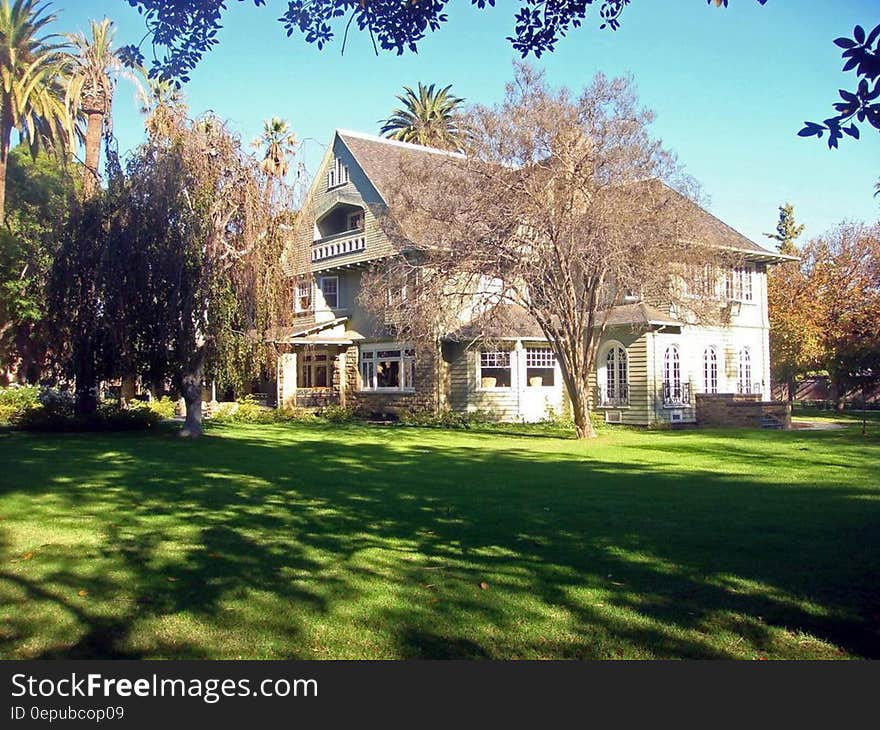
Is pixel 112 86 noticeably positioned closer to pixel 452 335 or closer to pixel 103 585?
pixel 452 335

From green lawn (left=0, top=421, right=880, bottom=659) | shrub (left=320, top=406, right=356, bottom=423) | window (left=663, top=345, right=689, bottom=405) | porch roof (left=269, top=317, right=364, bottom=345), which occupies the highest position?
porch roof (left=269, top=317, right=364, bottom=345)

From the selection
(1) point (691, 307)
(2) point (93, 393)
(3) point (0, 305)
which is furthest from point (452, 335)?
(3) point (0, 305)

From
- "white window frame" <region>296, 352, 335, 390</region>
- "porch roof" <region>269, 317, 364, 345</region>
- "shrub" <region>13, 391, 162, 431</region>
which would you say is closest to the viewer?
"shrub" <region>13, 391, 162, 431</region>

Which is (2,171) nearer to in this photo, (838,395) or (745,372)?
(745,372)

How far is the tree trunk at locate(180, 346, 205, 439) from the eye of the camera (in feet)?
66.1

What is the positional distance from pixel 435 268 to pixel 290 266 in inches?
159

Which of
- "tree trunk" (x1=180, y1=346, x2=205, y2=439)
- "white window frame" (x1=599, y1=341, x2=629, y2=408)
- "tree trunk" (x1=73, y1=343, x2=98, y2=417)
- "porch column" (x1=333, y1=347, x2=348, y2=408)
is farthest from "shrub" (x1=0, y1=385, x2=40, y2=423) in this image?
"white window frame" (x1=599, y1=341, x2=629, y2=408)

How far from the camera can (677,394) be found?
27.0 meters

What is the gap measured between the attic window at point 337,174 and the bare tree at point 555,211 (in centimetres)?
1130

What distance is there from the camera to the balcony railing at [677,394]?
26500 millimetres

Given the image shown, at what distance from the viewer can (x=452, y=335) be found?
2612 cm

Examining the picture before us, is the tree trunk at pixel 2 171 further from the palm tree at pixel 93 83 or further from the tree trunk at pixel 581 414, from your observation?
the tree trunk at pixel 581 414

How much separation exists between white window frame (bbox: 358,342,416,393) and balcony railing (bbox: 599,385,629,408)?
6.70m

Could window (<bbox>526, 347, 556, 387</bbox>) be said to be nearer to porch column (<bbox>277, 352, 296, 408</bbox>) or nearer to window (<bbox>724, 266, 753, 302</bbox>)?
window (<bbox>724, 266, 753, 302</bbox>)
